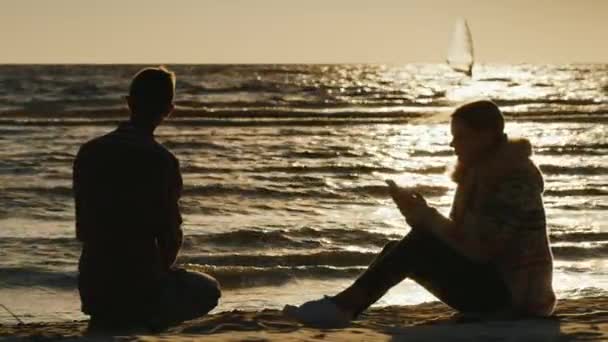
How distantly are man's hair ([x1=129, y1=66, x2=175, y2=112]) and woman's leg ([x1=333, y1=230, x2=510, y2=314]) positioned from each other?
128cm

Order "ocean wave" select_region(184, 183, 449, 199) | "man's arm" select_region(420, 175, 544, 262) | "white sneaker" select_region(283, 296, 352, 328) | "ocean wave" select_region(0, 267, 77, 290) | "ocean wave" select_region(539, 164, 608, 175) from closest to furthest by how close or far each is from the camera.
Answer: "man's arm" select_region(420, 175, 544, 262), "white sneaker" select_region(283, 296, 352, 328), "ocean wave" select_region(0, 267, 77, 290), "ocean wave" select_region(184, 183, 449, 199), "ocean wave" select_region(539, 164, 608, 175)

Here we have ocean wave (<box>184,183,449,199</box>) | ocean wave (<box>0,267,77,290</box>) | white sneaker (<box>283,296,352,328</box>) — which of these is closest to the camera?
white sneaker (<box>283,296,352,328</box>)

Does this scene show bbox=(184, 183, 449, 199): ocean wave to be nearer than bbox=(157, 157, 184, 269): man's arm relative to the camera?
No

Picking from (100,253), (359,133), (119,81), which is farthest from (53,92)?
(100,253)

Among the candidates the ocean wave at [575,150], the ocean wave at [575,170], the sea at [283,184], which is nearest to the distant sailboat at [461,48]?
the sea at [283,184]

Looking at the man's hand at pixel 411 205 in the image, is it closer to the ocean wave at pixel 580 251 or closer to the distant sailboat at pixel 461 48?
the distant sailboat at pixel 461 48

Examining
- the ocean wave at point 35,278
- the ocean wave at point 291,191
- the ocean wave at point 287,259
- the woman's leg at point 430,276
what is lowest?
the ocean wave at point 35,278

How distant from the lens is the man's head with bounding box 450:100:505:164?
5.64m

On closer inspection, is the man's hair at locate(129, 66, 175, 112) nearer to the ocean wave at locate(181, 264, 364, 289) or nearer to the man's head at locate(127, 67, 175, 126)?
the man's head at locate(127, 67, 175, 126)

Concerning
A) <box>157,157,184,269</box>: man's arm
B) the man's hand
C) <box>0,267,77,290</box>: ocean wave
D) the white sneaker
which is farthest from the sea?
<box>157,157,184,269</box>: man's arm

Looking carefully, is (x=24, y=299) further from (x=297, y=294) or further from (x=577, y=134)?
(x=577, y=134)

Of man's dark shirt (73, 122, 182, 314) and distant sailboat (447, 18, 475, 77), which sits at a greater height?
distant sailboat (447, 18, 475, 77)

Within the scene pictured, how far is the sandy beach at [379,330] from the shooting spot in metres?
5.47

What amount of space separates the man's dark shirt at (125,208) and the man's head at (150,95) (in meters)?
0.08
